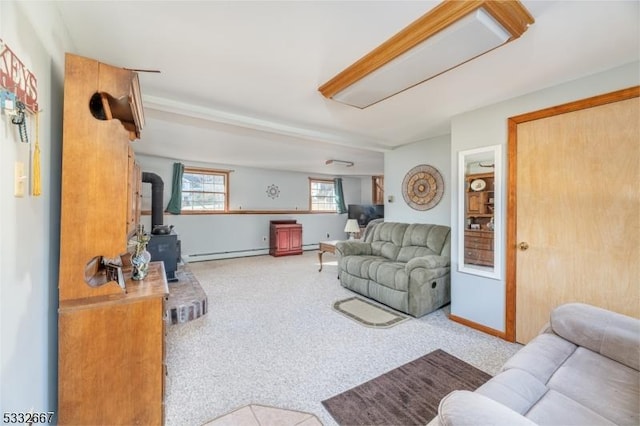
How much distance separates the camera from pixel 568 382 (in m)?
1.21

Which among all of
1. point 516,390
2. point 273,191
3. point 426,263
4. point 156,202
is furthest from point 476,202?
point 273,191

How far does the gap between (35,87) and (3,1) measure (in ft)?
1.12

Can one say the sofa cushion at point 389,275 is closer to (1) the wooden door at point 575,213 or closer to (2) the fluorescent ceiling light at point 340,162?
(1) the wooden door at point 575,213

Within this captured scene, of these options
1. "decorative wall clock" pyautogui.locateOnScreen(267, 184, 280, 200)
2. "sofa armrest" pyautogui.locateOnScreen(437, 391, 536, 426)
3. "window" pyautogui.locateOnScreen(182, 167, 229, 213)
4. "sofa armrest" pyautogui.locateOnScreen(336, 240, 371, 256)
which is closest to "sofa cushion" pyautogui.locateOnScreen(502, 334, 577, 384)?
"sofa armrest" pyautogui.locateOnScreen(437, 391, 536, 426)

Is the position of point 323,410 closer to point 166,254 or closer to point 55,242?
point 55,242

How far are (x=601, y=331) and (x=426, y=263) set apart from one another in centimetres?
175

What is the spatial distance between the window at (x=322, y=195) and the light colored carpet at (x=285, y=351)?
438 centimetres

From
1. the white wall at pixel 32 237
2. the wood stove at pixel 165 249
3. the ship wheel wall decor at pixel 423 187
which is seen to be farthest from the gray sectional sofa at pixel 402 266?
the white wall at pixel 32 237

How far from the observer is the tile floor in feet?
5.09

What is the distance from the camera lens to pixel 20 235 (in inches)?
41.6

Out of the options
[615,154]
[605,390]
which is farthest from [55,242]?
[615,154]

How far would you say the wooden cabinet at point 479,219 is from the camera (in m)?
2.71

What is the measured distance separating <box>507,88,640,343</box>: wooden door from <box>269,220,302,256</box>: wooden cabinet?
5.01 meters

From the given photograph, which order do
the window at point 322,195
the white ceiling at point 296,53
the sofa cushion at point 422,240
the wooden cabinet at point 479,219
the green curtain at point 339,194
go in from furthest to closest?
the green curtain at point 339,194 < the window at point 322,195 < the sofa cushion at point 422,240 < the wooden cabinet at point 479,219 < the white ceiling at point 296,53
